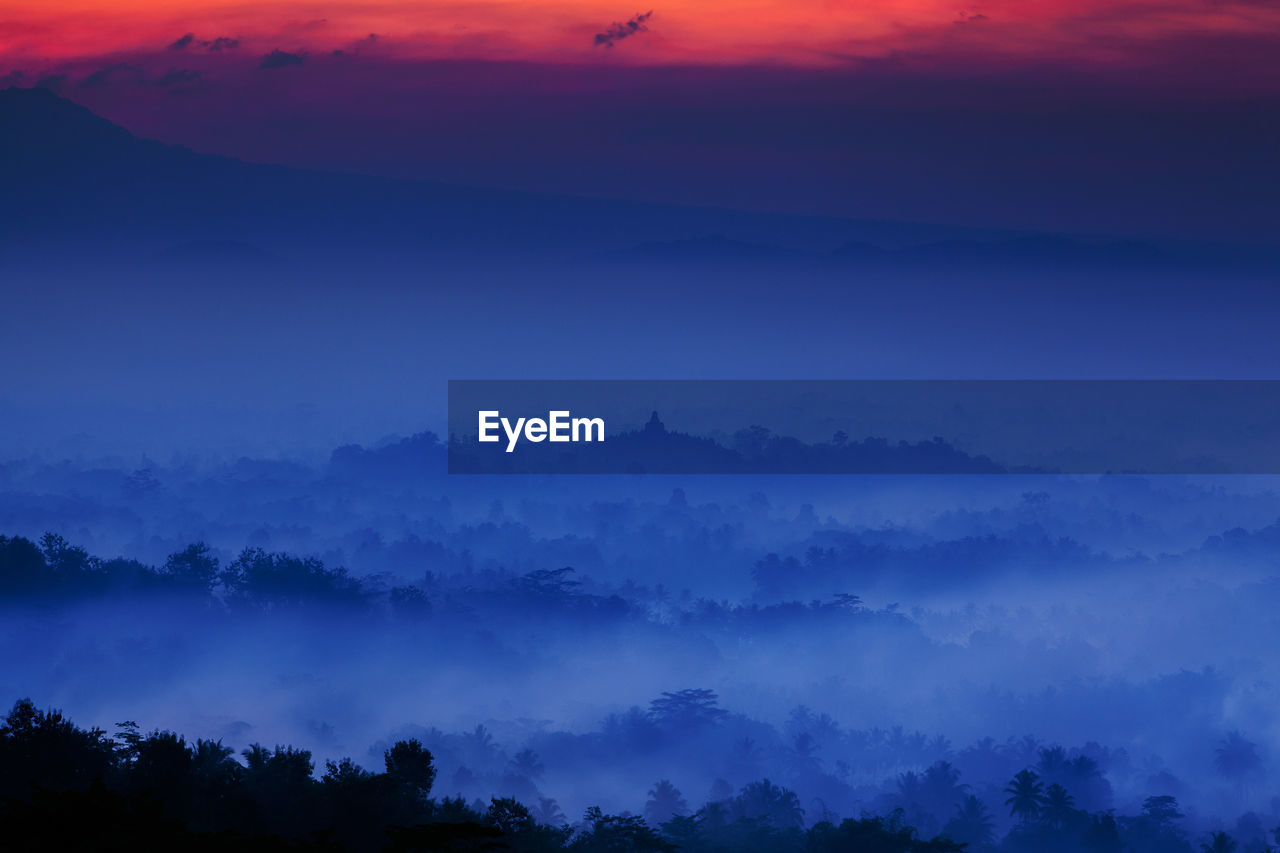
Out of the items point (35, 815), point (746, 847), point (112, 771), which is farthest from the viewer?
point (746, 847)

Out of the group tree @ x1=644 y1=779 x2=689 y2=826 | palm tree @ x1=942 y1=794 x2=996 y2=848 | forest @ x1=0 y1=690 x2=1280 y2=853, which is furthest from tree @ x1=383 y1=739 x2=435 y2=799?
tree @ x1=644 y1=779 x2=689 y2=826

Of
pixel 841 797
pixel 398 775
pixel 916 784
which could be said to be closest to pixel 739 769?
pixel 841 797

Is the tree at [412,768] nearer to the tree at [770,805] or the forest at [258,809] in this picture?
the forest at [258,809]

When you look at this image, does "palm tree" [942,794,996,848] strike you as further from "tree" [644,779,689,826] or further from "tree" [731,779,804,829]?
"tree" [644,779,689,826]

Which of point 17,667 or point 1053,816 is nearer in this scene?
point 1053,816

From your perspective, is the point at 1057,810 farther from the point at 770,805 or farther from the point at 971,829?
the point at 770,805

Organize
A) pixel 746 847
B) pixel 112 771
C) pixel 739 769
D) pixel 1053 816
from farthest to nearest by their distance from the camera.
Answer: pixel 739 769 < pixel 1053 816 < pixel 746 847 < pixel 112 771

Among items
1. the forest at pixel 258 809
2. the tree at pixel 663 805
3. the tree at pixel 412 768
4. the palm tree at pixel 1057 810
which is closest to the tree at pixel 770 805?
the tree at pixel 663 805

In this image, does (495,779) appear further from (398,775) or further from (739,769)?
(398,775)

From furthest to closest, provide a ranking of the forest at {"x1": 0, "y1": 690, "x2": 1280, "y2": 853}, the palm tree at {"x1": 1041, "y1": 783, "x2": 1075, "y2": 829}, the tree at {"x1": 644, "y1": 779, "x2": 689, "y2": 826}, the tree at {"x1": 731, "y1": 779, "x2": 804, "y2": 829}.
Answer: the tree at {"x1": 644, "y1": 779, "x2": 689, "y2": 826}, the palm tree at {"x1": 1041, "y1": 783, "x2": 1075, "y2": 829}, the tree at {"x1": 731, "y1": 779, "x2": 804, "y2": 829}, the forest at {"x1": 0, "y1": 690, "x2": 1280, "y2": 853}

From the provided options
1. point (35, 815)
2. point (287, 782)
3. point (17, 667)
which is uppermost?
point (35, 815)

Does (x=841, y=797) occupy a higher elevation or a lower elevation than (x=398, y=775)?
lower
